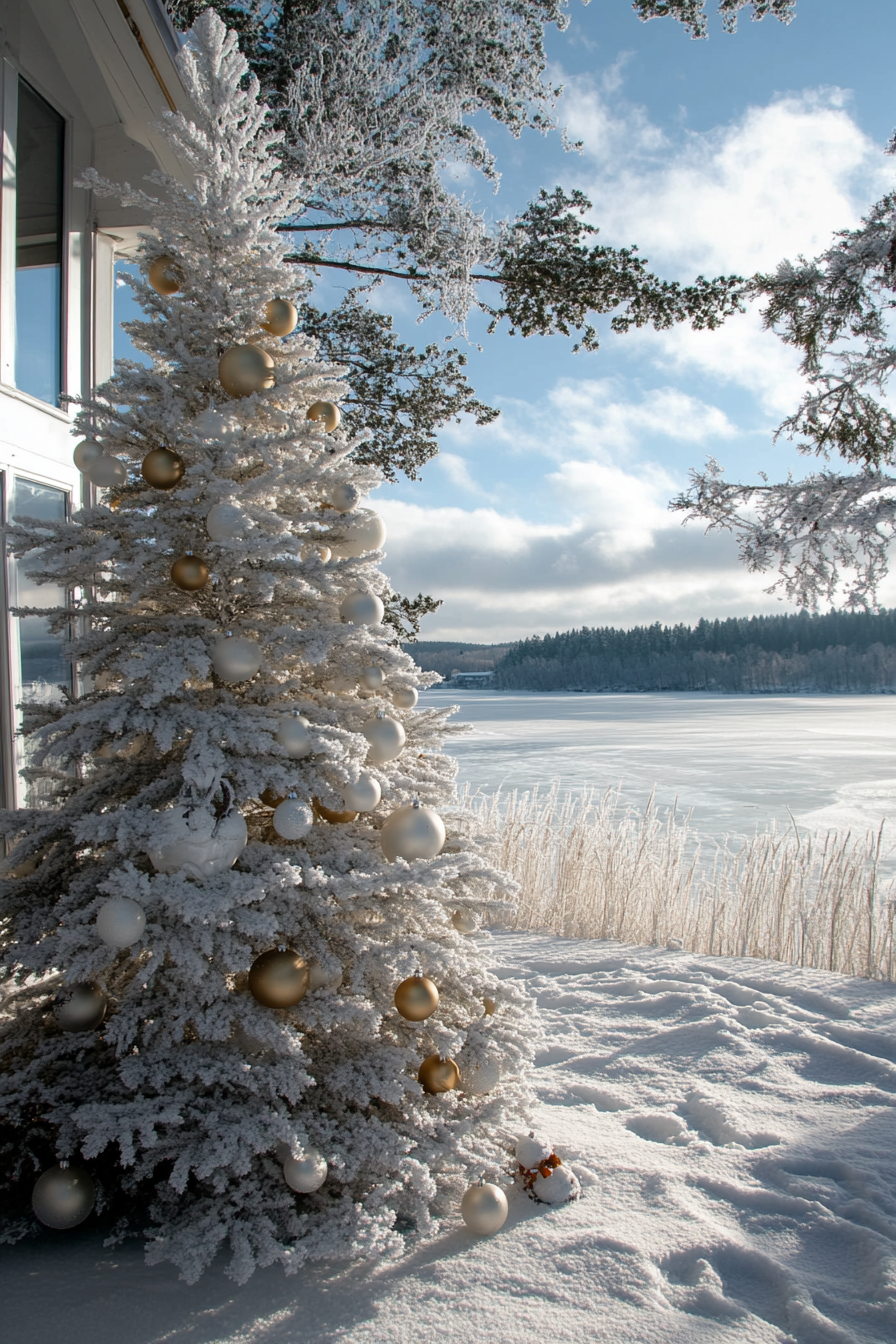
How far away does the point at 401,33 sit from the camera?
21.5 feet

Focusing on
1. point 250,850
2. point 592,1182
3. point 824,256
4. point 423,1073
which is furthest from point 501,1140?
point 824,256

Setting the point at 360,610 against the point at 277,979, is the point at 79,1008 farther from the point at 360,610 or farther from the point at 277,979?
the point at 360,610

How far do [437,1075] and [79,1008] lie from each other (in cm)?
95

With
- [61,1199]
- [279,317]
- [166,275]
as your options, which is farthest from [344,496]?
[61,1199]

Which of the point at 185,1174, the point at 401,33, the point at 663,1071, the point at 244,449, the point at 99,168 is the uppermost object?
the point at 401,33

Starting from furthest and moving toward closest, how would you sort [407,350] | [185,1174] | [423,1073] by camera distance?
[407,350]
[423,1073]
[185,1174]

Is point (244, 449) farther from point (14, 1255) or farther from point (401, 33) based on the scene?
point (401, 33)

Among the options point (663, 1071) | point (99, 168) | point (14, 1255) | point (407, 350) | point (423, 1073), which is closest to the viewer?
point (14, 1255)

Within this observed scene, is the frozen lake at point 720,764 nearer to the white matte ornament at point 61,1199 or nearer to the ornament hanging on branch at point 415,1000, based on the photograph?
the ornament hanging on branch at point 415,1000

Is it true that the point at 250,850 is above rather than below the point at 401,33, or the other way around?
below

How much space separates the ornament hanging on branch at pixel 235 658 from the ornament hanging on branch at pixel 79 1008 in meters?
0.89

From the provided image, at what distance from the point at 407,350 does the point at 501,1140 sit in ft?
24.2

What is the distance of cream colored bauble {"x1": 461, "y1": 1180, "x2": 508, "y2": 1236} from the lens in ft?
6.07

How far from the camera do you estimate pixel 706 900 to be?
512 centimetres
